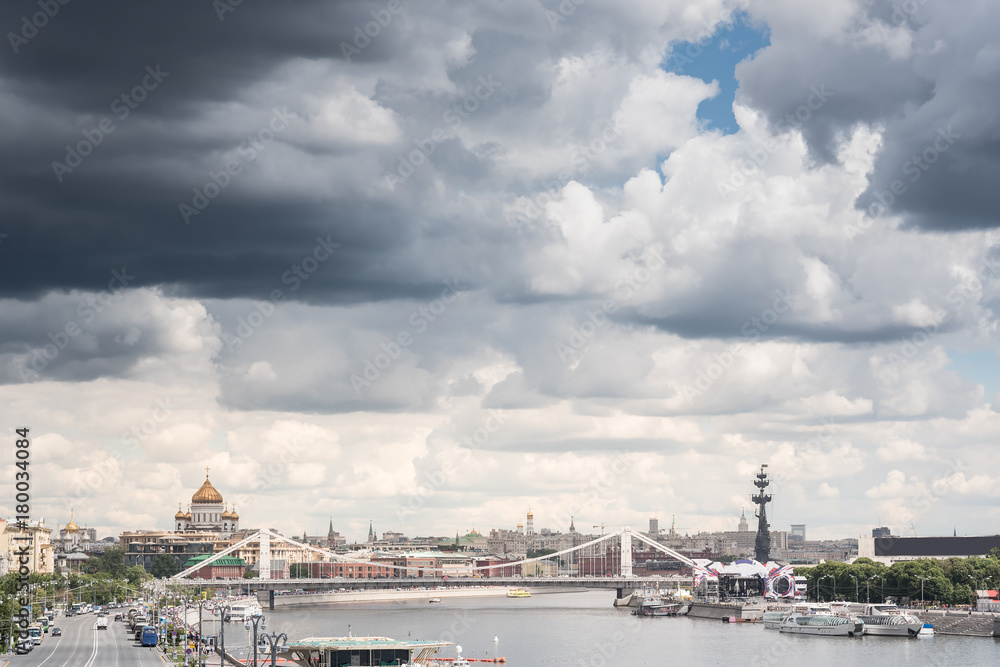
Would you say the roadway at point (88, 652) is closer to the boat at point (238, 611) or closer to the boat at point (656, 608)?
the boat at point (238, 611)

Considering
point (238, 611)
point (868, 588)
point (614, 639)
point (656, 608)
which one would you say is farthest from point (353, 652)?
point (656, 608)

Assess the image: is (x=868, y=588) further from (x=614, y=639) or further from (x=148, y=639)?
(x=148, y=639)

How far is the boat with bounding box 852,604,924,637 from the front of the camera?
102 meters

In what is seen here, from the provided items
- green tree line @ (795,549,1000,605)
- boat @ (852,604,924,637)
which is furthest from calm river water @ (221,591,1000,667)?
green tree line @ (795,549,1000,605)

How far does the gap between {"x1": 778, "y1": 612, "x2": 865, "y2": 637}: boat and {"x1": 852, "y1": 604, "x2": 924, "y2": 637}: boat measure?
102cm

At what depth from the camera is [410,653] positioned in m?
72.0

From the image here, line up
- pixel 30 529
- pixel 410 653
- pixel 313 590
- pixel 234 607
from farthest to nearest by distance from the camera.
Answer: pixel 313 590
pixel 30 529
pixel 234 607
pixel 410 653

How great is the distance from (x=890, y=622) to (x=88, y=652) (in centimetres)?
6135

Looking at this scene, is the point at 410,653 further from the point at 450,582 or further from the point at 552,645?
the point at 450,582

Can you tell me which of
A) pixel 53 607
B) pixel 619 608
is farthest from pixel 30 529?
pixel 619 608

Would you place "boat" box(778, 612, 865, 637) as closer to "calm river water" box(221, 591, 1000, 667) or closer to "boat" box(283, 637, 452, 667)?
"calm river water" box(221, 591, 1000, 667)

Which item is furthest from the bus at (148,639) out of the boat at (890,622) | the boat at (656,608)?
the boat at (656,608)

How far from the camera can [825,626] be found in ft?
351

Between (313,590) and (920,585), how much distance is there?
9965 cm
